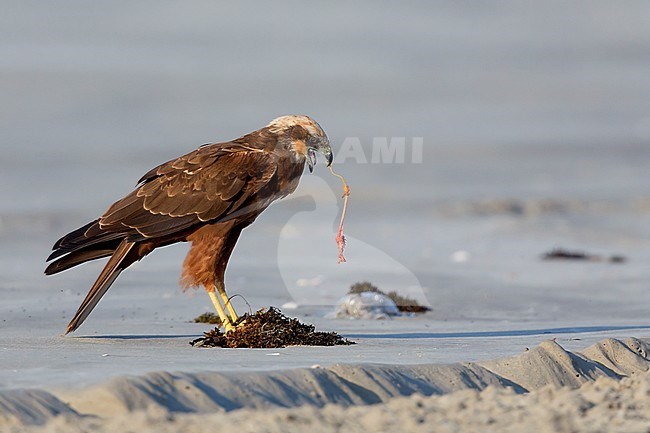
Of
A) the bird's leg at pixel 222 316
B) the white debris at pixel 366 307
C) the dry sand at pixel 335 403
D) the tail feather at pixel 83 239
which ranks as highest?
the tail feather at pixel 83 239

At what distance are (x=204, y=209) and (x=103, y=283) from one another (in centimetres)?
89

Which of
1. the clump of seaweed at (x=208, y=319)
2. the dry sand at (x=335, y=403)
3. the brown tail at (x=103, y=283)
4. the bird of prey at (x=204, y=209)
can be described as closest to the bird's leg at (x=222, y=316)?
the bird of prey at (x=204, y=209)

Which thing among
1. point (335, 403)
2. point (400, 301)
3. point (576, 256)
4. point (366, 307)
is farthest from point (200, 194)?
point (576, 256)

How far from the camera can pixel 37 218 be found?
1950cm

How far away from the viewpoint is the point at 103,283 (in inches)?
354

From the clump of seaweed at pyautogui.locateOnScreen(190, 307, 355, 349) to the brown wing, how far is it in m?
0.90

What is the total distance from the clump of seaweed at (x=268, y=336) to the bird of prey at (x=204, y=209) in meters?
0.40

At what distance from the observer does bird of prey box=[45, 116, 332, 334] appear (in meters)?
9.04

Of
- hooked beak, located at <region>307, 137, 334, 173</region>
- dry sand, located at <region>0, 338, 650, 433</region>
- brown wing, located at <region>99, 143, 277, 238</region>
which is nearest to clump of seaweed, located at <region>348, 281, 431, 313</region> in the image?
hooked beak, located at <region>307, 137, 334, 173</region>

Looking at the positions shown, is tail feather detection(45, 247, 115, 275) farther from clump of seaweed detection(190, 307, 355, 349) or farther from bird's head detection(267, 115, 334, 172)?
bird's head detection(267, 115, 334, 172)

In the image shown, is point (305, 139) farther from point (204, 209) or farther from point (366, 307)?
point (366, 307)

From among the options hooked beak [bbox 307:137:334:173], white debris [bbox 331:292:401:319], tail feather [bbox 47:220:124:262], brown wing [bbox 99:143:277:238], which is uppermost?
hooked beak [bbox 307:137:334:173]

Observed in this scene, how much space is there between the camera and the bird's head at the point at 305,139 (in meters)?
9.34

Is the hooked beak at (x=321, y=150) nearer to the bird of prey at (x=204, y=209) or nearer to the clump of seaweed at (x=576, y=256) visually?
the bird of prey at (x=204, y=209)
